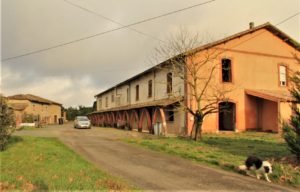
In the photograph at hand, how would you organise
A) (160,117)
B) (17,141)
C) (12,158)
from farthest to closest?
(160,117) → (17,141) → (12,158)

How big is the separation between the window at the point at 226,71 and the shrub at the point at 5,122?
57.8ft

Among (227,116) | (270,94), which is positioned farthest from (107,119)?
(270,94)

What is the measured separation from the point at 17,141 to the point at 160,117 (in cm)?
1216

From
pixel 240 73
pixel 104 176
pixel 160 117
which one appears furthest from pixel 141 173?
pixel 240 73

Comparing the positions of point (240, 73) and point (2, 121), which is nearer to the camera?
point (2, 121)

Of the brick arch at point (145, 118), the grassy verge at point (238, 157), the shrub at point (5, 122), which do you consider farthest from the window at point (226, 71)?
the shrub at point (5, 122)

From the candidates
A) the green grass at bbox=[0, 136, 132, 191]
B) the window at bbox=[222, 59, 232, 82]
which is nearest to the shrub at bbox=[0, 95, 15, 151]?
the green grass at bbox=[0, 136, 132, 191]

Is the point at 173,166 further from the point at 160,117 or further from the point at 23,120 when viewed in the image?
the point at 23,120

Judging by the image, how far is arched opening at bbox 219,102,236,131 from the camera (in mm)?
28447

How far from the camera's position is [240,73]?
1141 inches

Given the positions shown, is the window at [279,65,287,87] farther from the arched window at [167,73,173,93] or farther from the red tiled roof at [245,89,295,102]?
the arched window at [167,73,173,93]

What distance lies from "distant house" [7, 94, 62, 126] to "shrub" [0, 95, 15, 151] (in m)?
35.5

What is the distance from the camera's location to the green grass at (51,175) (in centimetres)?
820

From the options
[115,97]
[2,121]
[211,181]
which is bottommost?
[211,181]
